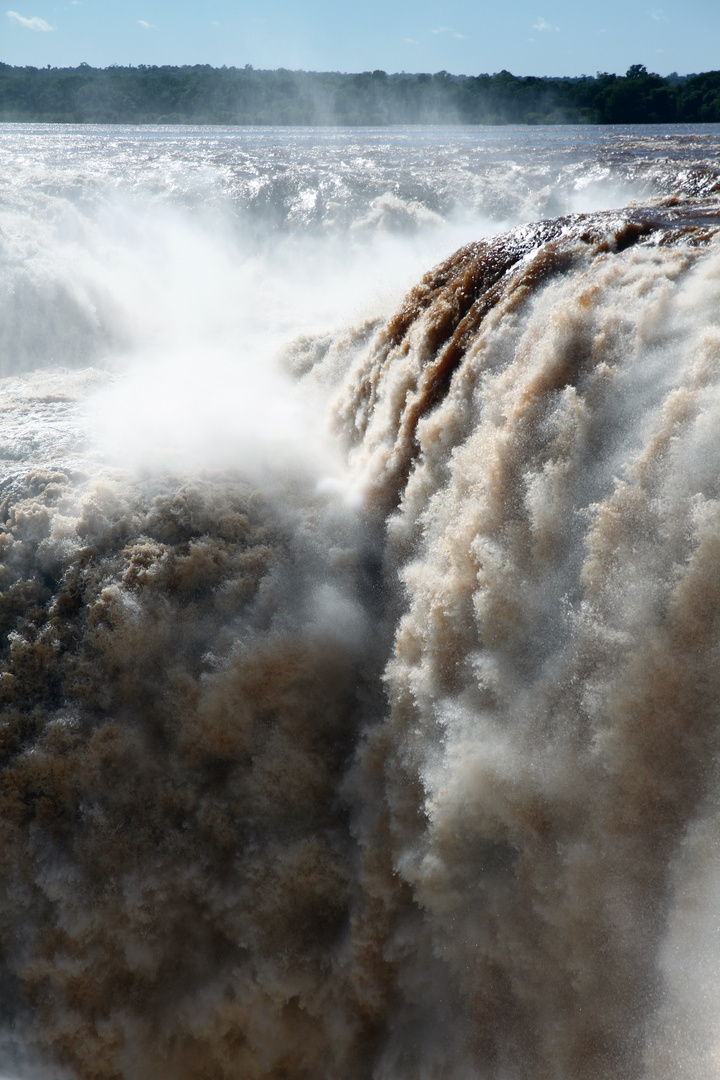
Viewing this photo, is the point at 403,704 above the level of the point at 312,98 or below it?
below

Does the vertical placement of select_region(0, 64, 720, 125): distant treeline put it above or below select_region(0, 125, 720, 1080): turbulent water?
above

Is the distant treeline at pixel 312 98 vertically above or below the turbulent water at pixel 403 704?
above

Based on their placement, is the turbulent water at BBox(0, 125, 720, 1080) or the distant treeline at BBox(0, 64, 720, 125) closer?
the turbulent water at BBox(0, 125, 720, 1080)

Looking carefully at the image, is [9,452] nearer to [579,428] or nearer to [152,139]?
[579,428]

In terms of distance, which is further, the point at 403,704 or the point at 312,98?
the point at 312,98

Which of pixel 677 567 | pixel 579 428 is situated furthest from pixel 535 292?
pixel 677 567
